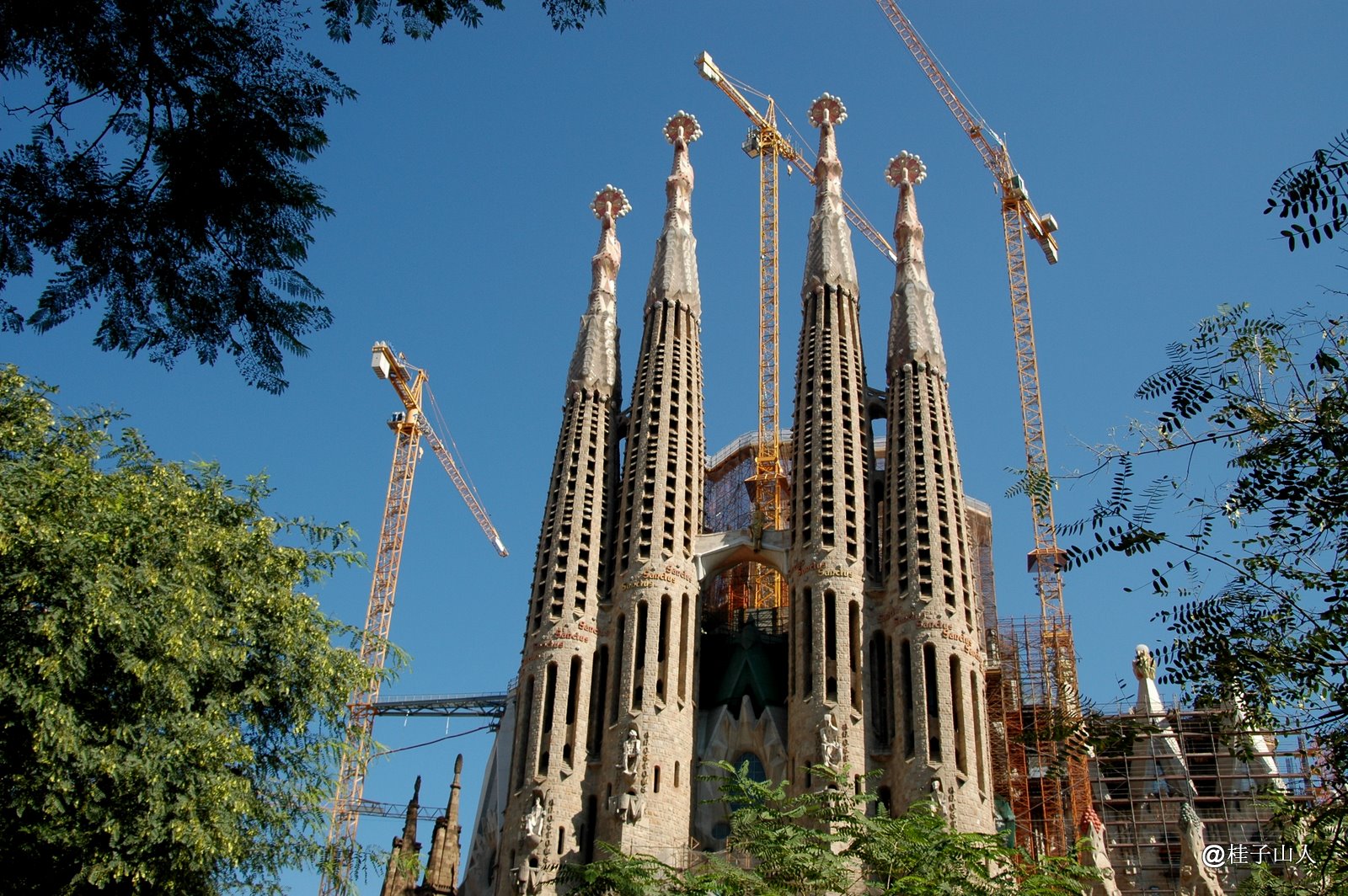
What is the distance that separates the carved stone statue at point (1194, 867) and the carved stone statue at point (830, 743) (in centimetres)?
981

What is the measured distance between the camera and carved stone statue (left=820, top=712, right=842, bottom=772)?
34.2 meters

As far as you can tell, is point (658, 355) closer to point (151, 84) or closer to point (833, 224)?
point (833, 224)

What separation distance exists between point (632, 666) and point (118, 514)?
20.6m

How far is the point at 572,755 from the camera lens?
36219 mm

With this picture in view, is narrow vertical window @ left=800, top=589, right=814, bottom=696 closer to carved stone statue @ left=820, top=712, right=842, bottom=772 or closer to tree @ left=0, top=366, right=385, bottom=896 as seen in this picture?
carved stone statue @ left=820, top=712, right=842, bottom=772

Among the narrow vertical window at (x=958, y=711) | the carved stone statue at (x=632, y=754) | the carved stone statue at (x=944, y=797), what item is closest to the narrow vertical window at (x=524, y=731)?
the carved stone statue at (x=632, y=754)

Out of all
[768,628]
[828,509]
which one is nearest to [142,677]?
[828,509]

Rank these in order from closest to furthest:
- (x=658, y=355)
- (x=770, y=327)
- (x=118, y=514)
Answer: (x=118, y=514) → (x=658, y=355) → (x=770, y=327)

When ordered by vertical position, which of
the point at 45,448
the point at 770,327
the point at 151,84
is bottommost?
the point at 151,84

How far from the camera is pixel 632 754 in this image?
35.2m

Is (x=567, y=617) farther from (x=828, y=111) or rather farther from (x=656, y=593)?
(x=828, y=111)

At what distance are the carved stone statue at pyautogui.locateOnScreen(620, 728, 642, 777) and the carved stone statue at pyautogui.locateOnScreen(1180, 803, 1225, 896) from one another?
14.0 meters

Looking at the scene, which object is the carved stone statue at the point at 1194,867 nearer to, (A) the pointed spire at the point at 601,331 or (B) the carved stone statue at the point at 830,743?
(B) the carved stone statue at the point at 830,743

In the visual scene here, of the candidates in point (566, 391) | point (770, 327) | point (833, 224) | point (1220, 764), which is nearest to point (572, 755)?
point (566, 391)
